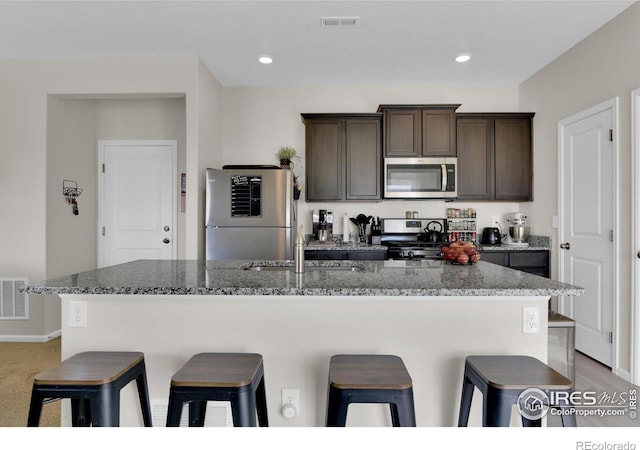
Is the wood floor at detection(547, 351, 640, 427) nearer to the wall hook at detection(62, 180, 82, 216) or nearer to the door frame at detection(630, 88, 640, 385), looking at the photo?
the door frame at detection(630, 88, 640, 385)

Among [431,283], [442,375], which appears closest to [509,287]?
[431,283]

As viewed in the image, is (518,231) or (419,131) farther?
(518,231)

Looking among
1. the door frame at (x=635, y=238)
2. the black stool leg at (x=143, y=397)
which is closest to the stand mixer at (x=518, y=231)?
the door frame at (x=635, y=238)

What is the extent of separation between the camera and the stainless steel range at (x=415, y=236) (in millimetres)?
4023

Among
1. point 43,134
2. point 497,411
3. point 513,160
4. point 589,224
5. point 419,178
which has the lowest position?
point 497,411

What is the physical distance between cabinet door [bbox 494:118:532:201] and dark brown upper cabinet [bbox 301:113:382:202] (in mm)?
1304

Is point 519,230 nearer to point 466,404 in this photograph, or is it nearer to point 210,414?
point 466,404

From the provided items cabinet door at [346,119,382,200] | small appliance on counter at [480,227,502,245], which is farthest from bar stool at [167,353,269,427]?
small appliance on counter at [480,227,502,245]

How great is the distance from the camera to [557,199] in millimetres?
3861

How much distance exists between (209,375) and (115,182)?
3.78 meters

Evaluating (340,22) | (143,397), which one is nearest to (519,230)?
(340,22)

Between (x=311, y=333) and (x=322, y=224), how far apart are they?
267 cm

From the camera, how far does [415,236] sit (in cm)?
445
